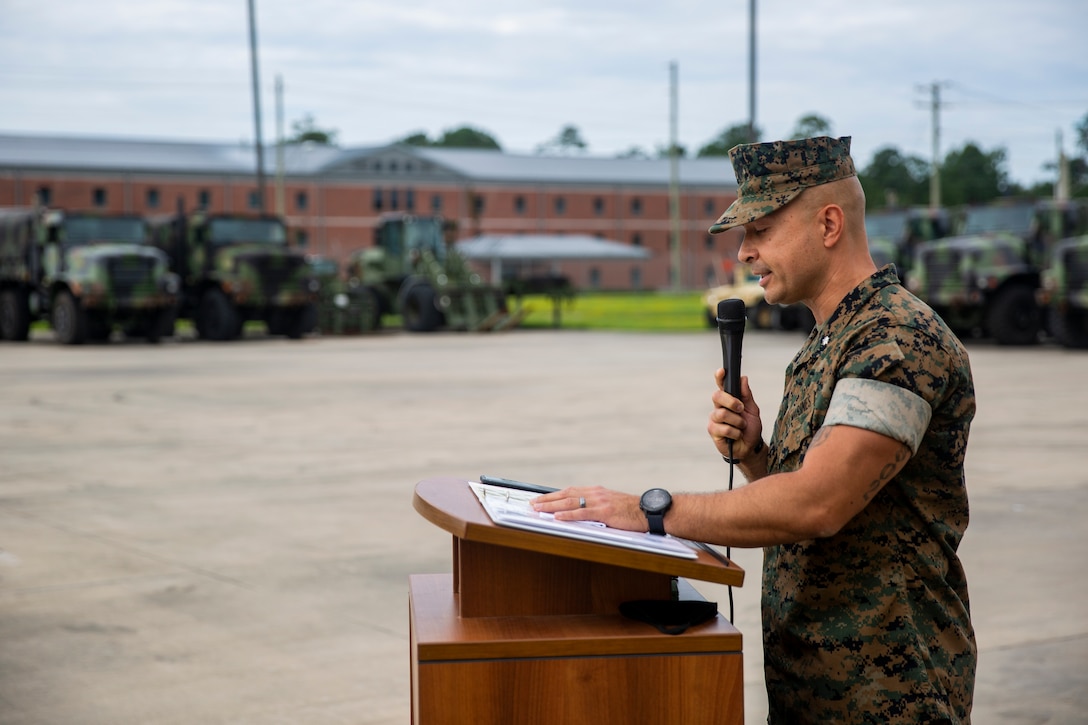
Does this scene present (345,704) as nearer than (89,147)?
Yes

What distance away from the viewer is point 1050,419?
10.8 metres

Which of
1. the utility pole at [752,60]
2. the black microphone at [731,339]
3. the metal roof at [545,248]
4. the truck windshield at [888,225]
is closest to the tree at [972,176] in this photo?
the metal roof at [545,248]

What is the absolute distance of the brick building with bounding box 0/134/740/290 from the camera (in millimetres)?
68125

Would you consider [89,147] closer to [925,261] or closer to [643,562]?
[925,261]

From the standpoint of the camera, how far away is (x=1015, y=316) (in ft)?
66.8

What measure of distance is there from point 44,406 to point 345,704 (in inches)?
372

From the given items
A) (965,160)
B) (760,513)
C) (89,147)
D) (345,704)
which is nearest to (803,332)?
(345,704)

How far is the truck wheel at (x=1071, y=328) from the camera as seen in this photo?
19.1 m

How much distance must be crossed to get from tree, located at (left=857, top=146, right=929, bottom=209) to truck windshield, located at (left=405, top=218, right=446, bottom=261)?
6558 centimetres

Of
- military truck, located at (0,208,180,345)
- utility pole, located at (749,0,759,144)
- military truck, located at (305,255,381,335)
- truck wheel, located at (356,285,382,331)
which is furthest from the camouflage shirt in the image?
utility pole, located at (749,0,759,144)

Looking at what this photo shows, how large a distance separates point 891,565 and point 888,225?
25172 mm

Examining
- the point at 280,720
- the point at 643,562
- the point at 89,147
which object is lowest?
the point at 280,720

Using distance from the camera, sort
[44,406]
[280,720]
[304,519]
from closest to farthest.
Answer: [280,720], [304,519], [44,406]

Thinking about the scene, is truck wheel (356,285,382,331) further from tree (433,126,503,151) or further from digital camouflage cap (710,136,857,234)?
tree (433,126,503,151)
